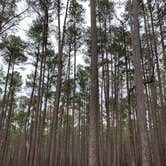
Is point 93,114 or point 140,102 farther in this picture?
point 140,102

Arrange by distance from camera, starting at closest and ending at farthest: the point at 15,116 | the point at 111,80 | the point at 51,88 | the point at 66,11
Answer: the point at 66,11 < the point at 111,80 < the point at 51,88 < the point at 15,116

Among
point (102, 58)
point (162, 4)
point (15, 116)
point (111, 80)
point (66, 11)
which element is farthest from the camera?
point (15, 116)

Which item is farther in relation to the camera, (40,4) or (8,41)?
(8,41)

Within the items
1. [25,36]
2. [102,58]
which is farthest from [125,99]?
[25,36]

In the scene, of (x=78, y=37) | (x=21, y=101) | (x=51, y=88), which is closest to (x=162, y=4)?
(x=78, y=37)

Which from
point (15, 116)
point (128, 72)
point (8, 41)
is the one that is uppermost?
point (8, 41)

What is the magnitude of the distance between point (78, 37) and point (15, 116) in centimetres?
1264

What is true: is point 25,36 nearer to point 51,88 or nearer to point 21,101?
point 51,88

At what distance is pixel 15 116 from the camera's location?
23.1m

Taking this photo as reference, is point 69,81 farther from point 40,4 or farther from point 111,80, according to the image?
point 40,4

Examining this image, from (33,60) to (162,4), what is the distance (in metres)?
8.27

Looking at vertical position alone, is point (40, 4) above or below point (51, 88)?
above

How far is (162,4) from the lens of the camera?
432 inches

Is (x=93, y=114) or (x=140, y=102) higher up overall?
(x=140, y=102)
